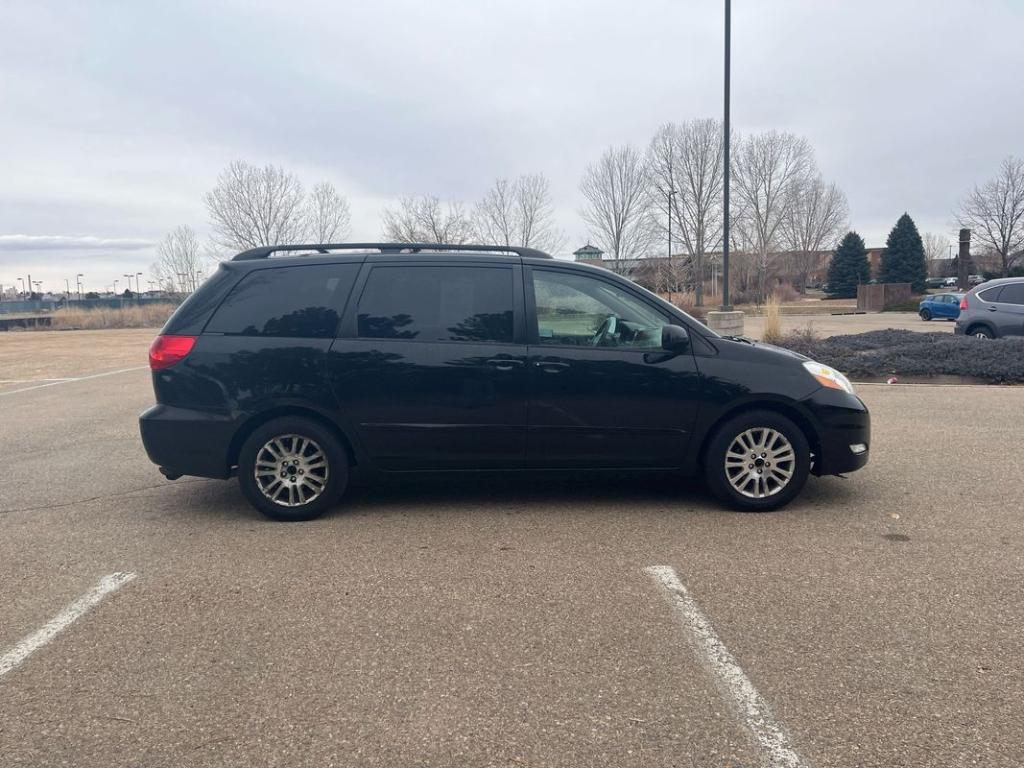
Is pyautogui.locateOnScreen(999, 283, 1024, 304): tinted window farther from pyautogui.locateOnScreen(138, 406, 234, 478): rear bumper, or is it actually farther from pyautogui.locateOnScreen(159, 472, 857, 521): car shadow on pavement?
pyautogui.locateOnScreen(138, 406, 234, 478): rear bumper

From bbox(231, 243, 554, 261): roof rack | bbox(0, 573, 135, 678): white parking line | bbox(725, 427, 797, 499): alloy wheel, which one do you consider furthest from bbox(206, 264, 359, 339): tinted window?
bbox(725, 427, 797, 499): alloy wheel

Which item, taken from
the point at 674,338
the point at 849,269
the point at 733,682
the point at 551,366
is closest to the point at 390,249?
the point at 551,366

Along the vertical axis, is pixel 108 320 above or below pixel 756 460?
above

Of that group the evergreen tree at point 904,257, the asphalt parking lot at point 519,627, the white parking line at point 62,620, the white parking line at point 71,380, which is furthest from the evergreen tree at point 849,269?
the white parking line at point 62,620

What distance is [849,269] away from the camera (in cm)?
6862

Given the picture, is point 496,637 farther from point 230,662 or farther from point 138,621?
point 138,621

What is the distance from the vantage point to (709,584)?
3971 mm

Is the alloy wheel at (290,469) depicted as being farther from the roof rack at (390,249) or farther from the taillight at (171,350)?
the roof rack at (390,249)

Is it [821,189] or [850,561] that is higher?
[821,189]

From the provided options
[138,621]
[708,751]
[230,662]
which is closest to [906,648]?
[708,751]

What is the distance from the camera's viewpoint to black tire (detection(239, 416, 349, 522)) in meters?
5.07

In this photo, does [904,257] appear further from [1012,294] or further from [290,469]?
[290,469]

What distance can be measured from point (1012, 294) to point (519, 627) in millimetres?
16679

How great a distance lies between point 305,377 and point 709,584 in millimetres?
2844
